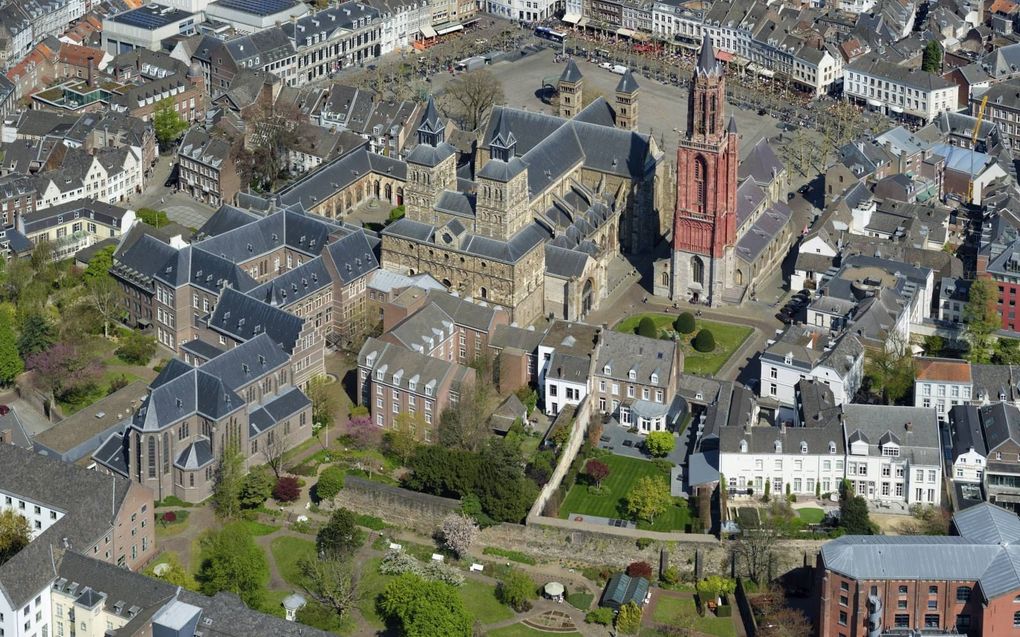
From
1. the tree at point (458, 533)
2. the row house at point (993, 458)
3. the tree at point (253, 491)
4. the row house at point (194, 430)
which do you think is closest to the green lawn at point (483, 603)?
the tree at point (458, 533)

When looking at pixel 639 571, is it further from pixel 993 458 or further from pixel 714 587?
pixel 993 458

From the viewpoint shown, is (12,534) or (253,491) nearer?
(12,534)

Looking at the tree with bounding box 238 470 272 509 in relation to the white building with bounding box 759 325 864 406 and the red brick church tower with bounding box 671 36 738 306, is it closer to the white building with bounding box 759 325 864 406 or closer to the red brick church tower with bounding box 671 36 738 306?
the white building with bounding box 759 325 864 406

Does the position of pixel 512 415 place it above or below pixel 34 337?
above

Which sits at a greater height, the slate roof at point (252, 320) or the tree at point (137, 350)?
the slate roof at point (252, 320)

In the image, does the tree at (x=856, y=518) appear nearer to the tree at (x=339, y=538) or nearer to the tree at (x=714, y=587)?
the tree at (x=714, y=587)

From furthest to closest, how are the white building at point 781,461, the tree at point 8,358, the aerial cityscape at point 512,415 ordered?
1. the tree at point 8,358
2. the white building at point 781,461
3. the aerial cityscape at point 512,415

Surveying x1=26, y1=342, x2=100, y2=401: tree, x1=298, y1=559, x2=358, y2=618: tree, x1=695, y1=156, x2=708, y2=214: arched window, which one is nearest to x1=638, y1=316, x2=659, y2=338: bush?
x1=695, y1=156, x2=708, y2=214: arched window

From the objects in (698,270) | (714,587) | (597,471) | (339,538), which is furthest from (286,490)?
(698,270)
